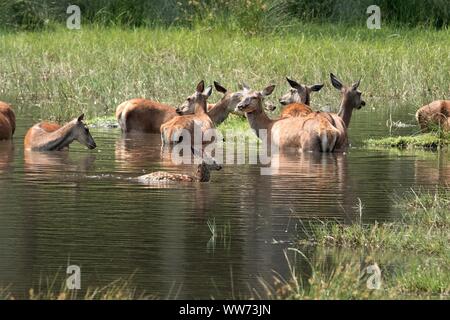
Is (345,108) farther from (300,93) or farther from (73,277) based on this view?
(73,277)

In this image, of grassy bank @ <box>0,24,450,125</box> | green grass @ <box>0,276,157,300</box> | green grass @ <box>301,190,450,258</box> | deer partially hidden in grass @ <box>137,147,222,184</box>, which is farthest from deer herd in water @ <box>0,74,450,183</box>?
green grass @ <box>0,276,157,300</box>

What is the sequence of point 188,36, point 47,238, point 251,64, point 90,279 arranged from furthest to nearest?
point 188,36 → point 251,64 → point 47,238 → point 90,279

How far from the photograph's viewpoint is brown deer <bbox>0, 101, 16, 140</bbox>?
58.5 ft

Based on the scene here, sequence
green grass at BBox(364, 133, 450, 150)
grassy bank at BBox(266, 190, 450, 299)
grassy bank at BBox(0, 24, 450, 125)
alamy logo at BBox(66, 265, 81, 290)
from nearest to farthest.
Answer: grassy bank at BBox(266, 190, 450, 299) < alamy logo at BBox(66, 265, 81, 290) < green grass at BBox(364, 133, 450, 150) < grassy bank at BBox(0, 24, 450, 125)

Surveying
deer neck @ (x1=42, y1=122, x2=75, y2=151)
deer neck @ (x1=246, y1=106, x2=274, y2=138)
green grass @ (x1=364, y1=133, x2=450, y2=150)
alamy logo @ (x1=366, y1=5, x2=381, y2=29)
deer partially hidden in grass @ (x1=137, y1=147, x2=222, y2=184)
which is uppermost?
alamy logo @ (x1=366, y1=5, x2=381, y2=29)

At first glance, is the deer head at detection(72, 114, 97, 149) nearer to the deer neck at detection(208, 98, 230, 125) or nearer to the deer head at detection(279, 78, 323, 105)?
the deer neck at detection(208, 98, 230, 125)

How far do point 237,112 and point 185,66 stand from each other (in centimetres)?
546

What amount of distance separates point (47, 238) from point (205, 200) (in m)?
2.47

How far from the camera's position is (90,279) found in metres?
9.08

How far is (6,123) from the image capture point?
1789 cm

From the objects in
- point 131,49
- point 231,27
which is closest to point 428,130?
point 131,49

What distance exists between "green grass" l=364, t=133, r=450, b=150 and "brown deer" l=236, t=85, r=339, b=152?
→ 1074 millimetres

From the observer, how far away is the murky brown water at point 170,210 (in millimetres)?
9469

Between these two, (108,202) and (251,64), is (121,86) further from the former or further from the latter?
(108,202)
